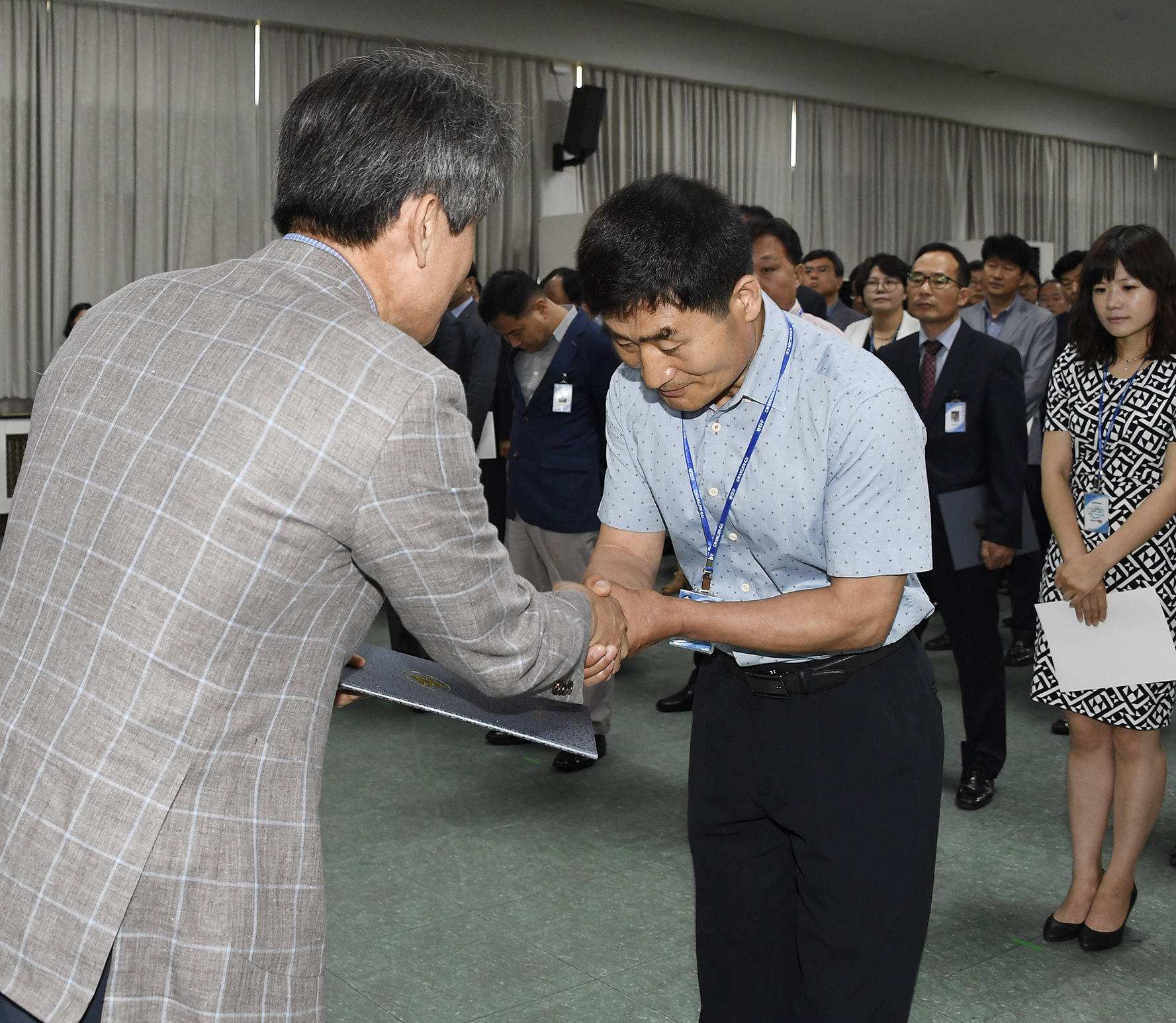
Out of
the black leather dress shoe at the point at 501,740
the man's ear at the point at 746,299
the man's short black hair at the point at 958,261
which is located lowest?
the black leather dress shoe at the point at 501,740

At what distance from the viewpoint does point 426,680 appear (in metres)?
1.43

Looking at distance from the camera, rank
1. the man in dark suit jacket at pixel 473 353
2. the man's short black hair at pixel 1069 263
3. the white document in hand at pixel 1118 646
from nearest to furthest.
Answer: the white document in hand at pixel 1118 646
the man in dark suit jacket at pixel 473 353
the man's short black hair at pixel 1069 263

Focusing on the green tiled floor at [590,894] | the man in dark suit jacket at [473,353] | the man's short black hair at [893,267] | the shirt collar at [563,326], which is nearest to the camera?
the green tiled floor at [590,894]

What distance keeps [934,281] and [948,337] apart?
18cm

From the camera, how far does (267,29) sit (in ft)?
26.9

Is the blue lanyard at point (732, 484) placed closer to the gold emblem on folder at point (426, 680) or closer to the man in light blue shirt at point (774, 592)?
the man in light blue shirt at point (774, 592)

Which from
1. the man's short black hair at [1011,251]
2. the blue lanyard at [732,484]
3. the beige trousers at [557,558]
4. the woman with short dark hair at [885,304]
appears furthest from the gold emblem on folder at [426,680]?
the man's short black hair at [1011,251]

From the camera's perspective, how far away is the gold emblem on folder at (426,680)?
4.65 ft

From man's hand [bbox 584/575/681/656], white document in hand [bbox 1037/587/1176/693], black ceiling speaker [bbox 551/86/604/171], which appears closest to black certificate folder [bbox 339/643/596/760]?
man's hand [bbox 584/575/681/656]

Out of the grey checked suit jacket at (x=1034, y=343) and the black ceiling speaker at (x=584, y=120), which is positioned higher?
the black ceiling speaker at (x=584, y=120)

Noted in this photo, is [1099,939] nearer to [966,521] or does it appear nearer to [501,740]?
[966,521]

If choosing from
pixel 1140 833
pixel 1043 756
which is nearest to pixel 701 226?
pixel 1140 833

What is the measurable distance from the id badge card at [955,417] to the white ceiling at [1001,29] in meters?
7.10

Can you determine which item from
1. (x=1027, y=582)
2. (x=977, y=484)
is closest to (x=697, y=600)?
(x=977, y=484)
